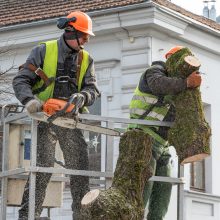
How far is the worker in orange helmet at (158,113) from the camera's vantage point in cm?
1023

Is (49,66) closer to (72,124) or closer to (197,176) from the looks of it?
(72,124)

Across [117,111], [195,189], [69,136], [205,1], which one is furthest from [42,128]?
[205,1]

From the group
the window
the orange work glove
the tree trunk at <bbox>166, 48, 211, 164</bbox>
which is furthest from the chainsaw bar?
the window

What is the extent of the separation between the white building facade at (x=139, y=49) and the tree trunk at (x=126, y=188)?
972 centimetres

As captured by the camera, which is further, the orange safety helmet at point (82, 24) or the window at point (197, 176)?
the window at point (197, 176)

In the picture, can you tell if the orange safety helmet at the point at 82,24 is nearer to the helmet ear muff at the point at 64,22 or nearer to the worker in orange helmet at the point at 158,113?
the helmet ear muff at the point at 64,22

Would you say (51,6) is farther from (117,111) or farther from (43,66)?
(43,66)

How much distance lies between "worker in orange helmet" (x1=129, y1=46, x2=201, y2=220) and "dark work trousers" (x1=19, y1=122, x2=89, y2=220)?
0.65 meters

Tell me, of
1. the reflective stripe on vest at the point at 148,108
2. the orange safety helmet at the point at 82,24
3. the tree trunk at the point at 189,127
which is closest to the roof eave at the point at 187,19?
the reflective stripe on vest at the point at 148,108

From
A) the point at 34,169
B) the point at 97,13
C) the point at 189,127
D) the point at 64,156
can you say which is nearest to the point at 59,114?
the point at 34,169

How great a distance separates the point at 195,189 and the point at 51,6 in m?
5.01

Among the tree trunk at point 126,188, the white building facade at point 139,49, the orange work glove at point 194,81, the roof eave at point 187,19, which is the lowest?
the tree trunk at point 126,188

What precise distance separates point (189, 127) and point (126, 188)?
1.16 meters

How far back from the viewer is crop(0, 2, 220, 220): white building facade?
20.5m
